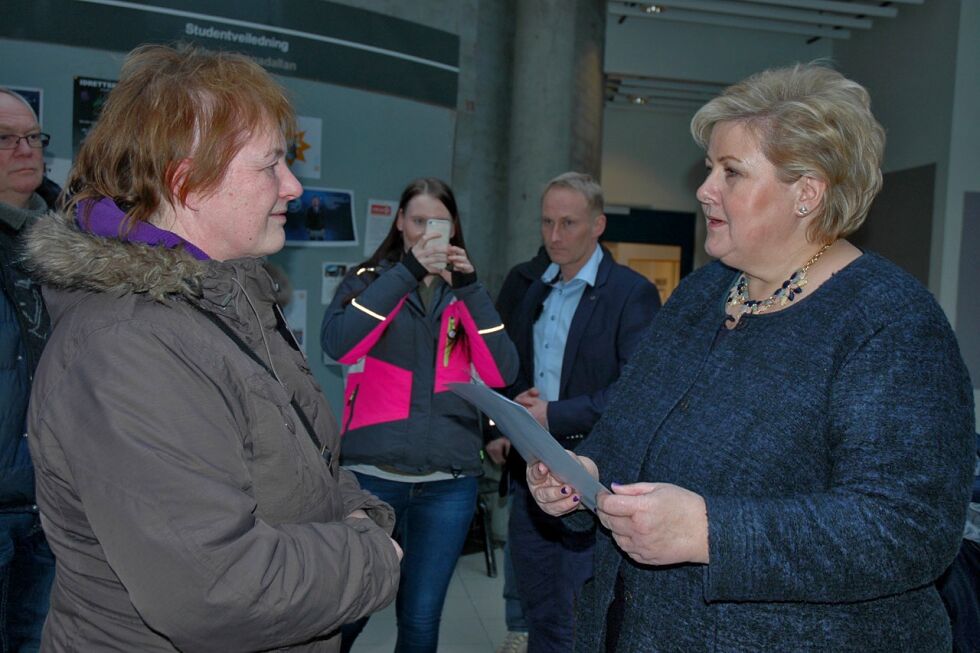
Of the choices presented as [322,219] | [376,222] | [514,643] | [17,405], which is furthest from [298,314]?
[514,643]

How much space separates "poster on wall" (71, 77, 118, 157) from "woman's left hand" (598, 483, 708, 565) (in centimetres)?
282

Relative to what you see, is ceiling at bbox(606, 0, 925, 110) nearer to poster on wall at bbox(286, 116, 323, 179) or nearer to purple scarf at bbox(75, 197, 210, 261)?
poster on wall at bbox(286, 116, 323, 179)

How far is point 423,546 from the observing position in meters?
2.74

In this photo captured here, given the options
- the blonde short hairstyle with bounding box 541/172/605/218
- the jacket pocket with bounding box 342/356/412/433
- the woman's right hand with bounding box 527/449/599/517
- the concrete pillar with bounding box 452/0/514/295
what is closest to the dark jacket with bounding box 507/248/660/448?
the blonde short hairstyle with bounding box 541/172/605/218

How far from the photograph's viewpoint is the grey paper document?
4.61ft

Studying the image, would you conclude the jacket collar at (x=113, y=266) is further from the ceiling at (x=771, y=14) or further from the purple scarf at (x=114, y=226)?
the ceiling at (x=771, y=14)

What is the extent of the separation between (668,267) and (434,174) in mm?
7337

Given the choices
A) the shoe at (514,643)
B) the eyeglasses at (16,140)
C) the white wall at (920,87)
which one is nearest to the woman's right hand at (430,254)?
the eyeglasses at (16,140)

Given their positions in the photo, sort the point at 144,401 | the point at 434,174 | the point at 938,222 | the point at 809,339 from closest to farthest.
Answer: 1. the point at 144,401
2. the point at 809,339
3. the point at 434,174
4. the point at 938,222

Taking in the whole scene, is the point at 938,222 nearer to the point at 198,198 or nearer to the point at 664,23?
the point at 664,23

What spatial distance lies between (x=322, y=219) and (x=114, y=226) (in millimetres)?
2546

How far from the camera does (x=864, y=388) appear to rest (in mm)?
1325

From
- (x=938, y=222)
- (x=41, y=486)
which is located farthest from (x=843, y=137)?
(x=938, y=222)

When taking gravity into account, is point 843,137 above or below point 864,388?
above
